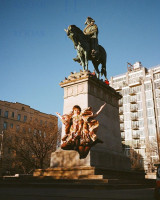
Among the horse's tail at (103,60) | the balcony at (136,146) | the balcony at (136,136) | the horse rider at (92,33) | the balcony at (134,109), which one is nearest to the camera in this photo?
the horse rider at (92,33)

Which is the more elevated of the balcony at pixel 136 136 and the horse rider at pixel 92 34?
the horse rider at pixel 92 34

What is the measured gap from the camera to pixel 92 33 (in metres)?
19.9

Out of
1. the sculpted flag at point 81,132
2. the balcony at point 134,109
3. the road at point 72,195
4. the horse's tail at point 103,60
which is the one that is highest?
the balcony at point 134,109

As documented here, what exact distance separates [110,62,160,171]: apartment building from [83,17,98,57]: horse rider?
2059 inches

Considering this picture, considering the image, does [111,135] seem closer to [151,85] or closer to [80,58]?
[80,58]

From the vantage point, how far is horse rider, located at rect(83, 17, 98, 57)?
19.4 m

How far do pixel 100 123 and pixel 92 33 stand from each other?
847 cm

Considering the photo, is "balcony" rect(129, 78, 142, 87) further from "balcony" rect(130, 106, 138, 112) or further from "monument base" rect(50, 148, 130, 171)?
"monument base" rect(50, 148, 130, 171)

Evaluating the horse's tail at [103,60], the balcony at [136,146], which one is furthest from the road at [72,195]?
the balcony at [136,146]

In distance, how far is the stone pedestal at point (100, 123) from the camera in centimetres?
1452

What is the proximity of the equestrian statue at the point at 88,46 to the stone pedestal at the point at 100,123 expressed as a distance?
197 centimetres

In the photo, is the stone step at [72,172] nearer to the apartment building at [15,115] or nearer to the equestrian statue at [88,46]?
the equestrian statue at [88,46]

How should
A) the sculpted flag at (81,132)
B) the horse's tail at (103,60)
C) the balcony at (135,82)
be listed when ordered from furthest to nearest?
the balcony at (135,82), the horse's tail at (103,60), the sculpted flag at (81,132)

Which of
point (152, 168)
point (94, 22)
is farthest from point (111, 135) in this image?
point (152, 168)
